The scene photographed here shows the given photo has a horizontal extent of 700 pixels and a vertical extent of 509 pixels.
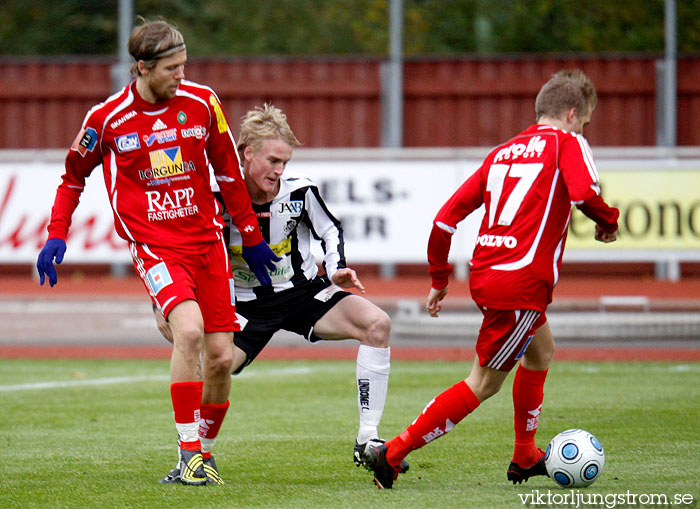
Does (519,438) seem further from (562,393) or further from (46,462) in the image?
(562,393)

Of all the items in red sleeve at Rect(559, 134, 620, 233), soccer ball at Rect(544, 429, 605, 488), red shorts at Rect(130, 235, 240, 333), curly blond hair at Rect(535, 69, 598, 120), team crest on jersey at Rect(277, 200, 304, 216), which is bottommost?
soccer ball at Rect(544, 429, 605, 488)

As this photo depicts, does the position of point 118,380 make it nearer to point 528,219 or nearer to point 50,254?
point 50,254

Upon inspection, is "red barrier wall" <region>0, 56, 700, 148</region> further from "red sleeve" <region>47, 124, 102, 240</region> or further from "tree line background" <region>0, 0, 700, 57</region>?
"red sleeve" <region>47, 124, 102, 240</region>

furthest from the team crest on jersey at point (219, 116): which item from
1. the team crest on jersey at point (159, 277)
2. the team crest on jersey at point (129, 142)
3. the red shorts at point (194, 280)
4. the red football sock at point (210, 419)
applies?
the red football sock at point (210, 419)

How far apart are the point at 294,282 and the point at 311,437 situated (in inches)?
48.3

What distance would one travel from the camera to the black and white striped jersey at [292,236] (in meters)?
6.00

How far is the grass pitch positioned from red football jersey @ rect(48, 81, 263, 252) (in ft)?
3.95

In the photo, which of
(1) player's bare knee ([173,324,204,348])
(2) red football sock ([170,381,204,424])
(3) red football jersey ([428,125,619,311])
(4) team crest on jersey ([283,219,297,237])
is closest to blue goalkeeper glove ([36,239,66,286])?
(1) player's bare knee ([173,324,204,348])

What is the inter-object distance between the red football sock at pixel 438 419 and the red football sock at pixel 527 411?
351 millimetres

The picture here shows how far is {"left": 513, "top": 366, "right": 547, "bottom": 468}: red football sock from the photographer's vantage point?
5324mm

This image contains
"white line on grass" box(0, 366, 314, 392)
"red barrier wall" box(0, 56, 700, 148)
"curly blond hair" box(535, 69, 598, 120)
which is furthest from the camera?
"red barrier wall" box(0, 56, 700, 148)

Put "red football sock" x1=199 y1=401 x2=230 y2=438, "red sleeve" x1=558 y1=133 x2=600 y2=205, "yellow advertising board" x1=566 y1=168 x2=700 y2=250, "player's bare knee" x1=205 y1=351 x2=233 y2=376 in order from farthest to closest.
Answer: "yellow advertising board" x1=566 y1=168 x2=700 y2=250 < "red football sock" x1=199 y1=401 x2=230 y2=438 < "player's bare knee" x1=205 y1=351 x2=233 y2=376 < "red sleeve" x1=558 y1=133 x2=600 y2=205

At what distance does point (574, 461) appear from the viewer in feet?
16.5

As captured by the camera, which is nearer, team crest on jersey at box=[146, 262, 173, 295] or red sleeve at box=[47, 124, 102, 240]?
team crest on jersey at box=[146, 262, 173, 295]
